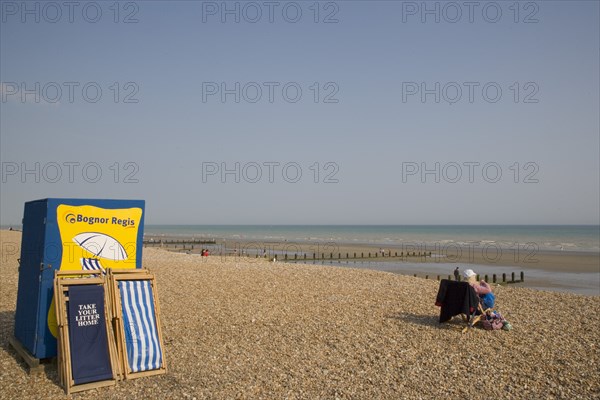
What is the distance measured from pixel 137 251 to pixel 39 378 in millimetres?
2116

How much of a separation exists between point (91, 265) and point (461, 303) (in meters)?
6.80

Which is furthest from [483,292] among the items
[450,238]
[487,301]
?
[450,238]

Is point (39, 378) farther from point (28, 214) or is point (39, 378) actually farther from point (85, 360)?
point (28, 214)

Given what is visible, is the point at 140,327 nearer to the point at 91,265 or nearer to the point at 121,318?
the point at 121,318

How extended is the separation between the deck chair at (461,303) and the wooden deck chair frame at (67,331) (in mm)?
6316

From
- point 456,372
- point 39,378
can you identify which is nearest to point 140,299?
point 39,378

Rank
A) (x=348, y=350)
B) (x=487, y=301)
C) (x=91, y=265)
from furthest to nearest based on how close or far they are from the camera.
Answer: (x=487, y=301)
(x=348, y=350)
(x=91, y=265)

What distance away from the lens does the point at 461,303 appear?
934 cm

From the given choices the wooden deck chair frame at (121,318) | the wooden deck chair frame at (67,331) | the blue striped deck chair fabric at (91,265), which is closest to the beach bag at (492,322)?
the wooden deck chair frame at (121,318)

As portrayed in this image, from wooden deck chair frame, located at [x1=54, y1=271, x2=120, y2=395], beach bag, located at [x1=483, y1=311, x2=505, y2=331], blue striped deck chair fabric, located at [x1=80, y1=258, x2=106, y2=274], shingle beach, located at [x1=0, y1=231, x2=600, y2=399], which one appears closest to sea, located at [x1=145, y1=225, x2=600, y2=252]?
shingle beach, located at [x1=0, y1=231, x2=600, y2=399]

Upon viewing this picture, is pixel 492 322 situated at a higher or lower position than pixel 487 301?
lower

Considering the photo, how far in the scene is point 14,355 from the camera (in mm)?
7258

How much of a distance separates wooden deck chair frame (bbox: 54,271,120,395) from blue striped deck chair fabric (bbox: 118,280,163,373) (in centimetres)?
22

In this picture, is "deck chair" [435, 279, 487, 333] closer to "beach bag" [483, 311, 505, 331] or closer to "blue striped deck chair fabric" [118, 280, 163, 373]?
"beach bag" [483, 311, 505, 331]
